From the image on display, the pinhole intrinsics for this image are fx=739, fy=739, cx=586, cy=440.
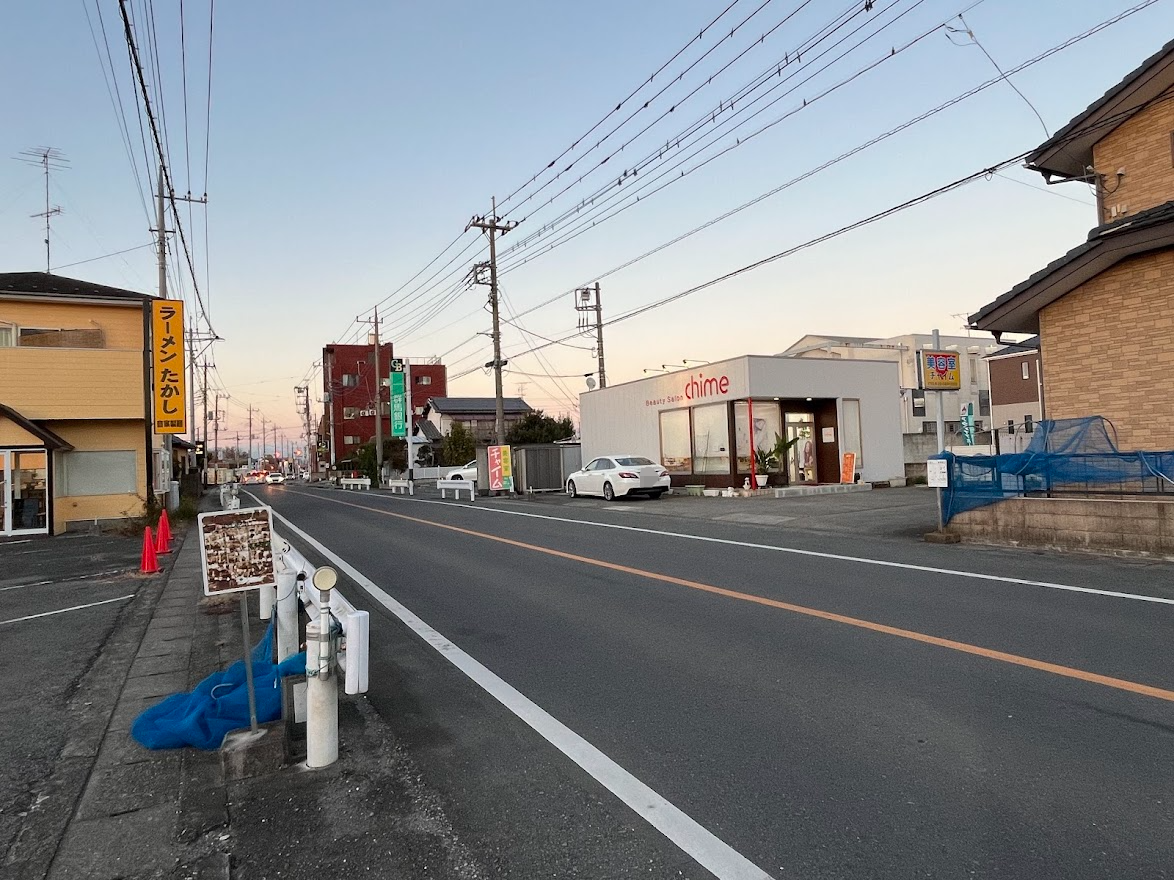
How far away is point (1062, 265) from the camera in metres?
13.1

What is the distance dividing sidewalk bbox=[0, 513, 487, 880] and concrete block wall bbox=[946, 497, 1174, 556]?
32.6 feet

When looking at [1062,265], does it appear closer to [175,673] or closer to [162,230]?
[175,673]

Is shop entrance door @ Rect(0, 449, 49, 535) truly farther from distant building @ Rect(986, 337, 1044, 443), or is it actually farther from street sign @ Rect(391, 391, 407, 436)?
distant building @ Rect(986, 337, 1044, 443)

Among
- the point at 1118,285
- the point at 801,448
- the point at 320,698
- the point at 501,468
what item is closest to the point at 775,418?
the point at 801,448

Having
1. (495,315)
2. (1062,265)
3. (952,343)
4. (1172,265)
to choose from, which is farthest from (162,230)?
(952,343)

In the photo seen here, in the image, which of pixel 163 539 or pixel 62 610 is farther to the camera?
pixel 163 539

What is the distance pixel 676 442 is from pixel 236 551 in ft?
76.3

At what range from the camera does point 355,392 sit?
287ft

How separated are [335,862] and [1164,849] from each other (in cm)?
333

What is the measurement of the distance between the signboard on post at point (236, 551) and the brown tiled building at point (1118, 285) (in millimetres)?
13564

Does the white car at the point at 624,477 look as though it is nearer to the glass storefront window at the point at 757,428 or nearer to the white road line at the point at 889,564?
the glass storefront window at the point at 757,428

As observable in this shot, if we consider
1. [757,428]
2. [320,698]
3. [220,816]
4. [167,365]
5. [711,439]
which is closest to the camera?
[220,816]

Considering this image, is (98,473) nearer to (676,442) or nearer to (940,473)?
(676,442)

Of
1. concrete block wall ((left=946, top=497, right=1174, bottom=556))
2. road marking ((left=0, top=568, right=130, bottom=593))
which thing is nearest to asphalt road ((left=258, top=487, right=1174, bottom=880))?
concrete block wall ((left=946, top=497, right=1174, bottom=556))
